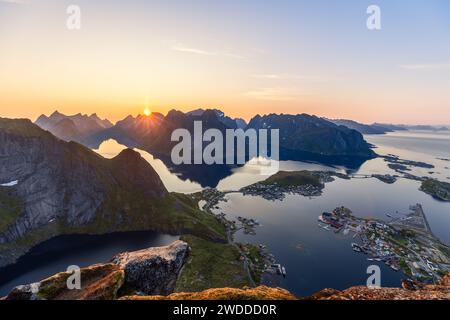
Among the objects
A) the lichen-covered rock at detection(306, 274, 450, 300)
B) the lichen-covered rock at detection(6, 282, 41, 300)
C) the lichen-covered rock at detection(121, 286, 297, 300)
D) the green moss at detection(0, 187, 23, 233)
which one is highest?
the lichen-covered rock at detection(306, 274, 450, 300)

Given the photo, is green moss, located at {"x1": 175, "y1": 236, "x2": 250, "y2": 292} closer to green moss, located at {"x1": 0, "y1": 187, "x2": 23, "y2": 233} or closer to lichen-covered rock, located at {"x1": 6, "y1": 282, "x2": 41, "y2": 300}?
lichen-covered rock, located at {"x1": 6, "y1": 282, "x2": 41, "y2": 300}

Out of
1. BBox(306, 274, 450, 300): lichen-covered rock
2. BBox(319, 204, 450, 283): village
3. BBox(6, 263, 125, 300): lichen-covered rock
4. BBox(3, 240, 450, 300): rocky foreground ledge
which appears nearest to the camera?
BBox(306, 274, 450, 300): lichen-covered rock

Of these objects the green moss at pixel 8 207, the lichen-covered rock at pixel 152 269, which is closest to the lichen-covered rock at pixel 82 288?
the lichen-covered rock at pixel 152 269

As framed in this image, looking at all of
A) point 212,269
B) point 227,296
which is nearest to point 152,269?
point 227,296

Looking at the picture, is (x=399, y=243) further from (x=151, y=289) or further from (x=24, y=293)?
(x=24, y=293)

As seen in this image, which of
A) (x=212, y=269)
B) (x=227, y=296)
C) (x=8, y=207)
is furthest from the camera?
(x=8, y=207)

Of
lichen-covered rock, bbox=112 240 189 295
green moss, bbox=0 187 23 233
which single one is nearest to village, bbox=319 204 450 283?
lichen-covered rock, bbox=112 240 189 295
